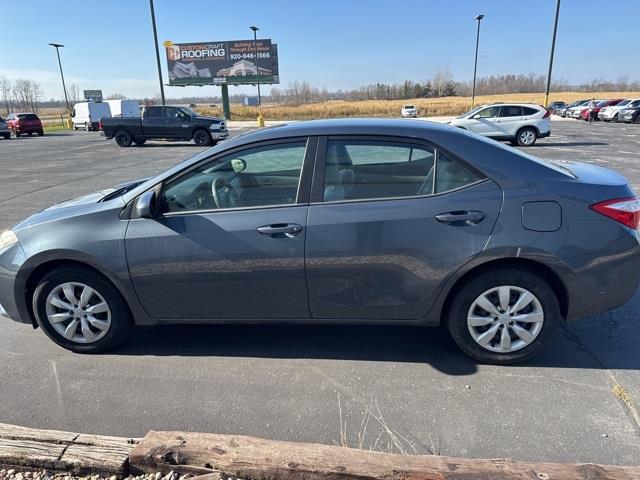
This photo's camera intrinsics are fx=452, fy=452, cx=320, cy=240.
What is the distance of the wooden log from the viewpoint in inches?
79.2

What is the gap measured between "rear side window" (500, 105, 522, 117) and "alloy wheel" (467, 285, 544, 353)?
668 inches

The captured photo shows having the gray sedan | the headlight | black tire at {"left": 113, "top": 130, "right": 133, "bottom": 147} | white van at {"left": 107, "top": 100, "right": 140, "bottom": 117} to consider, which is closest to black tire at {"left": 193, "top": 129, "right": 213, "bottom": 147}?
black tire at {"left": 113, "top": 130, "right": 133, "bottom": 147}

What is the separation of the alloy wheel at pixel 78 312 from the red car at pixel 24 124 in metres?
38.3

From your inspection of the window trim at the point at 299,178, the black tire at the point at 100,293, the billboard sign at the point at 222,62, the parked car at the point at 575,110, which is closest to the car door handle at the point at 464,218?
the window trim at the point at 299,178

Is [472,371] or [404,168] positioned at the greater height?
[404,168]

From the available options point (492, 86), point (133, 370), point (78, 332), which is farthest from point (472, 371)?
point (492, 86)

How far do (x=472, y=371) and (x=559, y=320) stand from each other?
2.19ft

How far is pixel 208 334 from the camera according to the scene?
375 centimetres

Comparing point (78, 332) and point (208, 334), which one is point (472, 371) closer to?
point (208, 334)

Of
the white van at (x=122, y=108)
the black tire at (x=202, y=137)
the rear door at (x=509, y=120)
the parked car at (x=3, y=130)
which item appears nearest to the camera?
the rear door at (x=509, y=120)

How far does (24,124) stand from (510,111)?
113 ft

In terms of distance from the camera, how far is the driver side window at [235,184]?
123 inches

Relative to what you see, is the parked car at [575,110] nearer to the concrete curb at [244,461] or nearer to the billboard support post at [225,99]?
the billboard support post at [225,99]

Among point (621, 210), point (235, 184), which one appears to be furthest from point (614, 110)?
point (235, 184)
